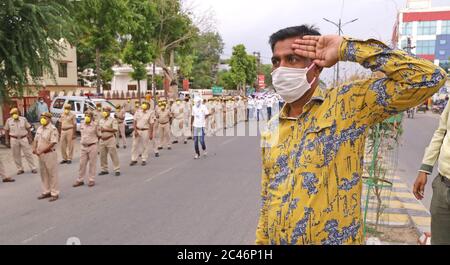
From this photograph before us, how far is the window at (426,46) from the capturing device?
68375 mm

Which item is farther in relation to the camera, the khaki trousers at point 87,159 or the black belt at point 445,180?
the khaki trousers at point 87,159

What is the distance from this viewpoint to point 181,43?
104ft

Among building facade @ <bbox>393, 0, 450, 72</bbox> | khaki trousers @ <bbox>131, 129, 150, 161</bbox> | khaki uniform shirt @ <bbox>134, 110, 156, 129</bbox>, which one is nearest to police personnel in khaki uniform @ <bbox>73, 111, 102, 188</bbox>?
khaki trousers @ <bbox>131, 129, 150, 161</bbox>

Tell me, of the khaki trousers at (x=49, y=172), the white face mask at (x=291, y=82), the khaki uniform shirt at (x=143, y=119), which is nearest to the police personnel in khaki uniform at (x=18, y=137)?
the khaki uniform shirt at (x=143, y=119)

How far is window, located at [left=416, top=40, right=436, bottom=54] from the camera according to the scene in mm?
68375

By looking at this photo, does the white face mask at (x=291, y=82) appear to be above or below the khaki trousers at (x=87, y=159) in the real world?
above

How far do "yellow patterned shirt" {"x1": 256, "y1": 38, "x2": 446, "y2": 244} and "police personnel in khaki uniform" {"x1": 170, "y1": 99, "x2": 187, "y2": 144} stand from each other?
518 inches

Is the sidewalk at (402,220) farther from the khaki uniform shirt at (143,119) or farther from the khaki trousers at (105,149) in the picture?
the khaki uniform shirt at (143,119)

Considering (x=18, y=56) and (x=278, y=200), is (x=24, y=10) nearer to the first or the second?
(x=18, y=56)

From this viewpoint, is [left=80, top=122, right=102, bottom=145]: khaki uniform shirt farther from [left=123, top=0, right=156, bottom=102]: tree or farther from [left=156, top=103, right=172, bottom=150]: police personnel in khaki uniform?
[left=123, top=0, right=156, bottom=102]: tree

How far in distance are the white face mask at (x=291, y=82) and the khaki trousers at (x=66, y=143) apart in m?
10.2

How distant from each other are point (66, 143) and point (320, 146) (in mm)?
10592

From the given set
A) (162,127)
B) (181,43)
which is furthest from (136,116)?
(181,43)

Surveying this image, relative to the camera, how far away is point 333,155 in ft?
6.08
